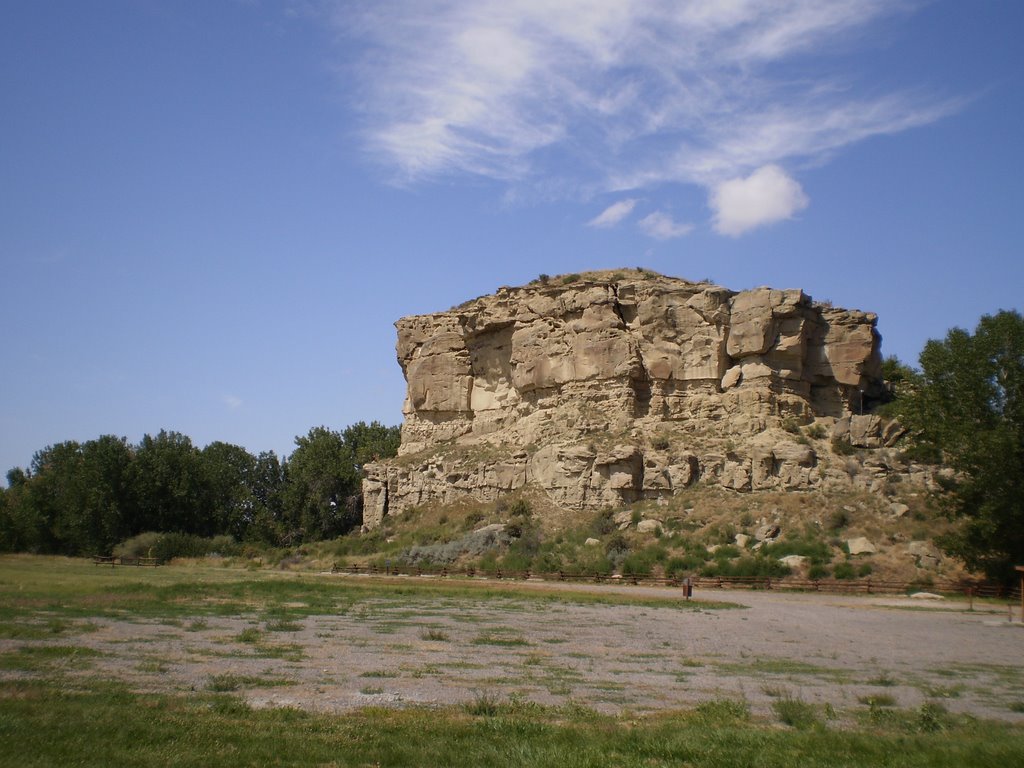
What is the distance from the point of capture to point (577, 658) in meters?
18.4

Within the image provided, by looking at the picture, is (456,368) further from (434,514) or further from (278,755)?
(278,755)

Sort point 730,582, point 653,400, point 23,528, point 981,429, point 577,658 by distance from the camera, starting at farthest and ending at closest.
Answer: point 23,528
point 653,400
point 730,582
point 981,429
point 577,658

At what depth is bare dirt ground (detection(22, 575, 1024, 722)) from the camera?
44.6 feet

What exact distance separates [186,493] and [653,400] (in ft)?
A: 142

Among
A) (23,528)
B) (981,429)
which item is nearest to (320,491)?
(23,528)

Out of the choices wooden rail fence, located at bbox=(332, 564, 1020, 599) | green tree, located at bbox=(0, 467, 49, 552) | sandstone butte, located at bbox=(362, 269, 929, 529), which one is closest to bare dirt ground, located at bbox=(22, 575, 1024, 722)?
wooden rail fence, located at bbox=(332, 564, 1020, 599)

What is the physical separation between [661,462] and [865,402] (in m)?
15.6

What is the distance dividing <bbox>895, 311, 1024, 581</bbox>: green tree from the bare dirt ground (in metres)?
8.07

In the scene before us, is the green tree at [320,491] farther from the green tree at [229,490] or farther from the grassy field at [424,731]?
the grassy field at [424,731]

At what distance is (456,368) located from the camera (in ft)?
222

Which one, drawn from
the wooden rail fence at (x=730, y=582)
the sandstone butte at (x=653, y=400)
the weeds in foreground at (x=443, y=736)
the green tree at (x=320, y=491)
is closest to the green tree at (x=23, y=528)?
the green tree at (x=320, y=491)

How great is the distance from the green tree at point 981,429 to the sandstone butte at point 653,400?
25.0 ft

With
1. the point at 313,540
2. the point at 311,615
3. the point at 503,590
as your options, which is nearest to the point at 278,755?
the point at 311,615

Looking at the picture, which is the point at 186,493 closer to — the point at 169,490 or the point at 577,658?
the point at 169,490
